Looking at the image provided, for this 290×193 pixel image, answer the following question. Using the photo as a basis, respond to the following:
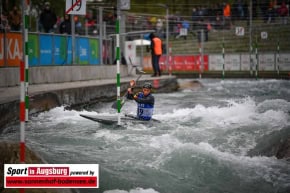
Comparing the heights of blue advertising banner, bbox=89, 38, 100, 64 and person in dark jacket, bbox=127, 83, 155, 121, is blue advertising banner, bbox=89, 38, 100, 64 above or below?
above

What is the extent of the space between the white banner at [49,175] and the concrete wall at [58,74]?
8.77 metres

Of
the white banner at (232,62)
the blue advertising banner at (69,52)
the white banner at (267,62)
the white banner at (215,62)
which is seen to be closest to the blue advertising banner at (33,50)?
the blue advertising banner at (69,52)

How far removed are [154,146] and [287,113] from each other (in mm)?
4581

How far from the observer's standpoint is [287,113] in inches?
457

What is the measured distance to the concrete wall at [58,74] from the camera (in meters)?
13.7

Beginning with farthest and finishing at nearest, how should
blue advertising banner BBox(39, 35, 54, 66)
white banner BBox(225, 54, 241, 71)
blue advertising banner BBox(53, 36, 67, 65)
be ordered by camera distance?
white banner BBox(225, 54, 241, 71), blue advertising banner BBox(53, 36, 67, 65), blue advertising banner BBox(39, 35, 54, 66)

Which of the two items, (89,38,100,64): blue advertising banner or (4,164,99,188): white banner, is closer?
(4,164,99,188): white banner

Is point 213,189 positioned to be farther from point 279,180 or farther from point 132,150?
point 132,150

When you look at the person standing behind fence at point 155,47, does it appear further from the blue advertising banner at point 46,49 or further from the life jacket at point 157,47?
the blue advertising banner at point 46,49

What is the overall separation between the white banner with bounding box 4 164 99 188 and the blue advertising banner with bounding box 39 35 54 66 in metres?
11.1

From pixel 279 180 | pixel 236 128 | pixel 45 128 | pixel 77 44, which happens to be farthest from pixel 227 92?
pixel 279 180

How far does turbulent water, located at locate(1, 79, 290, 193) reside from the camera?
21.4 ft

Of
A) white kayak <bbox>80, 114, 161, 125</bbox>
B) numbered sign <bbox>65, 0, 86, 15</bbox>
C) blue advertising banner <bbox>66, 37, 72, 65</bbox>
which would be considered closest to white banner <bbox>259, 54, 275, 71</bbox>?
blue advertising banner <bbox>66, 37, 72, 65</bbox>

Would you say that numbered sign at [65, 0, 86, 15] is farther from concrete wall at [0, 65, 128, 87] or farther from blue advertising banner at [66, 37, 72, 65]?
blue advertising banner at [66, 37, 72, 65]
